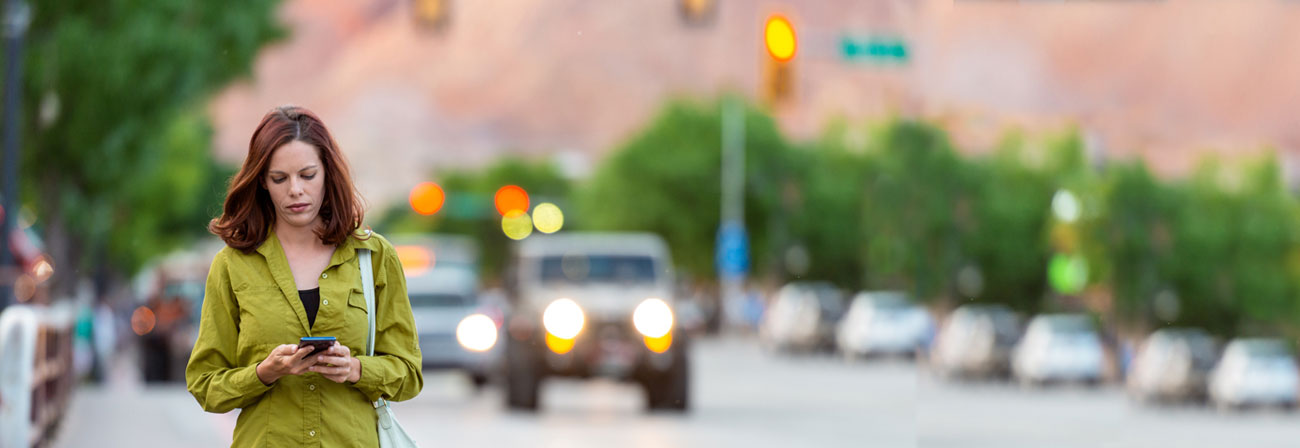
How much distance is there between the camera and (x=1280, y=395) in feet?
107

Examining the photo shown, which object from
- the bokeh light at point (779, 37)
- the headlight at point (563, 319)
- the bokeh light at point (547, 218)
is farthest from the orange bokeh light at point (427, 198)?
the bokeh light at point (547, 218)

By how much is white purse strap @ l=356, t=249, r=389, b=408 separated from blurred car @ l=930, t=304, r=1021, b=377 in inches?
1581

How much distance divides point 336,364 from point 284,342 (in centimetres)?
17

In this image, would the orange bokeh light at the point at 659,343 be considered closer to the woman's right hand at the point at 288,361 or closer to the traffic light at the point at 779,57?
the traffic light at the point at 779,57

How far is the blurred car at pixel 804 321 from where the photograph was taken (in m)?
56.8

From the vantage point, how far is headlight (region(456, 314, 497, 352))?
27906mm

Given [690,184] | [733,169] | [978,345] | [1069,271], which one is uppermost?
[733,169]

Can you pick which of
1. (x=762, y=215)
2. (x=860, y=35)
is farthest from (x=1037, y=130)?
(x=860, y=35)

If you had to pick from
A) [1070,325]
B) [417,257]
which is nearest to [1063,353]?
[1070,325]

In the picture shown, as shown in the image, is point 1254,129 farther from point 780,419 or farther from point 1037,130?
point 1037,130

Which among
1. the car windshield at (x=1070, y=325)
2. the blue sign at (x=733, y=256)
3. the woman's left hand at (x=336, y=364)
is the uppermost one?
the blue sign at (x=733, y=256)

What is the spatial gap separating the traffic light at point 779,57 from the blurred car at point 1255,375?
1009 centimetres

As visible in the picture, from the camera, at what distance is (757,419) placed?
22.2 meters

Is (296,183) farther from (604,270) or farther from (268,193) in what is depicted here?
(604,270)
